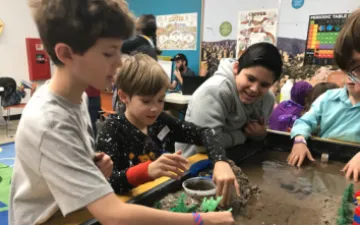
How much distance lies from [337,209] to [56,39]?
936 mm

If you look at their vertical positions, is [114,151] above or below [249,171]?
above

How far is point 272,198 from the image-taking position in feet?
3.14

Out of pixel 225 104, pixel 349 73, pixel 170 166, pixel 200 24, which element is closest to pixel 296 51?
pixel 200 24

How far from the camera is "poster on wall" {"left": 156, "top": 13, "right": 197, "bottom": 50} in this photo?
14.2ft

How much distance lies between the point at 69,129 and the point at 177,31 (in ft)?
13.6

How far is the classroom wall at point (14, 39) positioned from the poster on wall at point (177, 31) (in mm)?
2065

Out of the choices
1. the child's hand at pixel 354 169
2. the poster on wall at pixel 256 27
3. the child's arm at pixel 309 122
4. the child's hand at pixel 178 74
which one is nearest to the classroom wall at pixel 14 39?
the child's hand at pixel 178 74

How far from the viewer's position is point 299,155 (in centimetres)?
130

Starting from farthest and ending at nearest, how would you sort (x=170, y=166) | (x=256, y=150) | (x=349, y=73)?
(x=256, y=150), (x=349, y=73), (x=170, y=166)

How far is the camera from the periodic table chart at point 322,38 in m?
3.04

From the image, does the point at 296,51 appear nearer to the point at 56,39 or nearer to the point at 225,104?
the point at 225,104

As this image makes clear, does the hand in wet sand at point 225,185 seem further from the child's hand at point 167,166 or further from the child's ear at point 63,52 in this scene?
the child's ear at point 63,52

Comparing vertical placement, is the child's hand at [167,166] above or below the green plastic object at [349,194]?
above

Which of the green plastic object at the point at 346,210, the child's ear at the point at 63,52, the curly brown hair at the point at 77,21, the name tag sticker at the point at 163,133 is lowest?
the green plastic object at the point at 346,210
